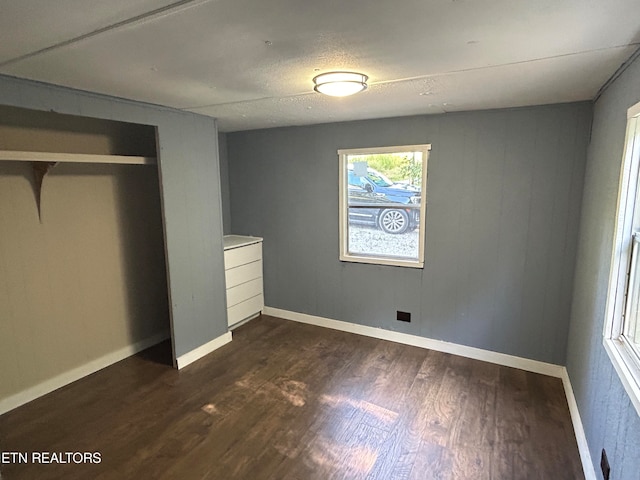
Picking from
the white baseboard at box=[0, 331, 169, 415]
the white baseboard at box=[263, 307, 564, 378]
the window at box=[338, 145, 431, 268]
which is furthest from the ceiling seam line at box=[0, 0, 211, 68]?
the white baseboard at box=[263, 307, 564, 378]

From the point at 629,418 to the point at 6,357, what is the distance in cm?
375

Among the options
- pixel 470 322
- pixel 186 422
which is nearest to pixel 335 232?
pixel 470 322

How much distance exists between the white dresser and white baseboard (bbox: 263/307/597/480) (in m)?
0.32

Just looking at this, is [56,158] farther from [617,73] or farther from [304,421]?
[617,73]

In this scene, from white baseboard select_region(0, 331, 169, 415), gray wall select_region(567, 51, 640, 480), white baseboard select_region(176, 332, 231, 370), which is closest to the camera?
gray wall select_region(567, 51, 640, 480)

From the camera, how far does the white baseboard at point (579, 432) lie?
2045mm

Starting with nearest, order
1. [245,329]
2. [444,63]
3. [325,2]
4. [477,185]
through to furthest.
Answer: [325,2] → [444,63] → [477,185] → [245,329]

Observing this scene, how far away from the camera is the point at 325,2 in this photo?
1.21 m

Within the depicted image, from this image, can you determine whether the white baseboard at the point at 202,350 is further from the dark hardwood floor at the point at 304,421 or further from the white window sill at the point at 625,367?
the white window sill at the point at 625,367

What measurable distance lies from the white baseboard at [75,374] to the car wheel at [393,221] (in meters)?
2.59

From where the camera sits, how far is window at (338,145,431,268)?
3566mm

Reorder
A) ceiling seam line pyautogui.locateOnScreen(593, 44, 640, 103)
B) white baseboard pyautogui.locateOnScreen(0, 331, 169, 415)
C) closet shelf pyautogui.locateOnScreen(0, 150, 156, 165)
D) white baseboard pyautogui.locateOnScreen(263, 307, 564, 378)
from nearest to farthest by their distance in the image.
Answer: ceiling seam line pyautogui.locateOnScreen(593, 44, 640, 103)
closet shelf pyautogui.locateOnScreen(0, 150, 156, 165)
white baseboard pyautogui.locateOnScreen(0, 331, 169, 415)
white baseboard pyautogui.locateOnScreen(263, 307, 564, 378)

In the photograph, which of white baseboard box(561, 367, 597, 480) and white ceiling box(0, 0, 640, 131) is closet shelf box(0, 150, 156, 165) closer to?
white ceiling box(0, 0, 640, 131)

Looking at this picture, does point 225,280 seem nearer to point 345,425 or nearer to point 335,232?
point 335,232
